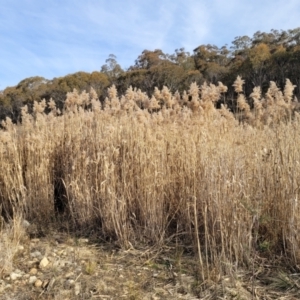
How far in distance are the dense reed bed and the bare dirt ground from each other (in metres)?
0.10

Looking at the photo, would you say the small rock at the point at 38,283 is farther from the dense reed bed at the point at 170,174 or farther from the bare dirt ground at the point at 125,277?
the dense reed bed at the point at 170,174

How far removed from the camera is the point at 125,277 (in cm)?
225

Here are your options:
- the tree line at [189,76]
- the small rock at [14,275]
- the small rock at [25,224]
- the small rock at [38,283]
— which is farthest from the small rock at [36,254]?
the tree line at [189,76]

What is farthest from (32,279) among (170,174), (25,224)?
(170,174)

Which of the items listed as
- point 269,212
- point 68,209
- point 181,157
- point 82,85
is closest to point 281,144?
point 269,212

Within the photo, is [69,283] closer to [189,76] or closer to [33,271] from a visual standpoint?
[33,271]

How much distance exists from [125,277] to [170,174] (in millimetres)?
987

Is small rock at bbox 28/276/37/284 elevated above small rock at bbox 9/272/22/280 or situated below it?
below

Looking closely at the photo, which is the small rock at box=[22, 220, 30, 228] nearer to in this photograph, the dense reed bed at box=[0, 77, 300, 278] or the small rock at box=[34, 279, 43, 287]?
the dense reed bed at box=[0, 77, 300, 278]

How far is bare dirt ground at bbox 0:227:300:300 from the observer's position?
203cm

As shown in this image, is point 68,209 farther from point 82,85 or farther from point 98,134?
point 82,85

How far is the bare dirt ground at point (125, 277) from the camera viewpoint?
2.03 m

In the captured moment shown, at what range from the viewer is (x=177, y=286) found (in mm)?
2090

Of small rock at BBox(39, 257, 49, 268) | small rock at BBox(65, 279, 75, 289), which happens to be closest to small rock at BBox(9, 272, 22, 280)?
small rock at BBox(39, 257, 49, 268)
